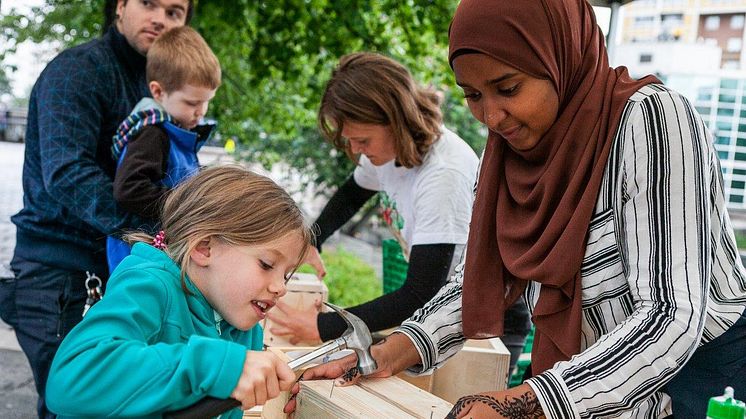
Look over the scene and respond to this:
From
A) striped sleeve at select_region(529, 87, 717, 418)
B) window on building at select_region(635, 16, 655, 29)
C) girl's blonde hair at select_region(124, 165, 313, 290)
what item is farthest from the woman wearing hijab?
window on building at select_region(635, 16, 655, 29)

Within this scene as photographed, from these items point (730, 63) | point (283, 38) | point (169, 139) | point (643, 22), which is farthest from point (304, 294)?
point (643, 22)

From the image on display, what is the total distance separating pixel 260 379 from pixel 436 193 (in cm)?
128

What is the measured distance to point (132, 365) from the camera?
1.32m

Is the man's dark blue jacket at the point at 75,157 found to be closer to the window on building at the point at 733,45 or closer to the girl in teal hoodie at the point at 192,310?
the girl in teal hoodie at the point at 192,310

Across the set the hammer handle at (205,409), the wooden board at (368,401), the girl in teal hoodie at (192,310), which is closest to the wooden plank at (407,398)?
the wooden board at (368,401)

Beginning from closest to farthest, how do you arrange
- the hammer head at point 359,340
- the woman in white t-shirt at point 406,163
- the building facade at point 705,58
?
the hammer head at point 359,340, the woman in white t-shirt at point 406,163, the building facade at point 705,58

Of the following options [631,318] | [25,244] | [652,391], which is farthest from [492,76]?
[25,244]

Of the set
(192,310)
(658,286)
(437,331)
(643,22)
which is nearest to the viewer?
(658,286)

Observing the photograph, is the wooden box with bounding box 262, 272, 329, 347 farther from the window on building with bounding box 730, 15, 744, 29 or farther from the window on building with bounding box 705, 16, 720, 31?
the window on building with bounding box 730, 15, 744, 29

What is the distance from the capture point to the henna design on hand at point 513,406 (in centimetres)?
147

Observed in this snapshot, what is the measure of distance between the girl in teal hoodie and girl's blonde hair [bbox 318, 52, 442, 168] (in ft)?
2.77

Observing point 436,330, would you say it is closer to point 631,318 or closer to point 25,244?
point 631,318

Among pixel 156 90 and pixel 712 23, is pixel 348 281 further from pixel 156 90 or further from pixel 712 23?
pixel 712 23

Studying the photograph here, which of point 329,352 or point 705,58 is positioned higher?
point 329,352
